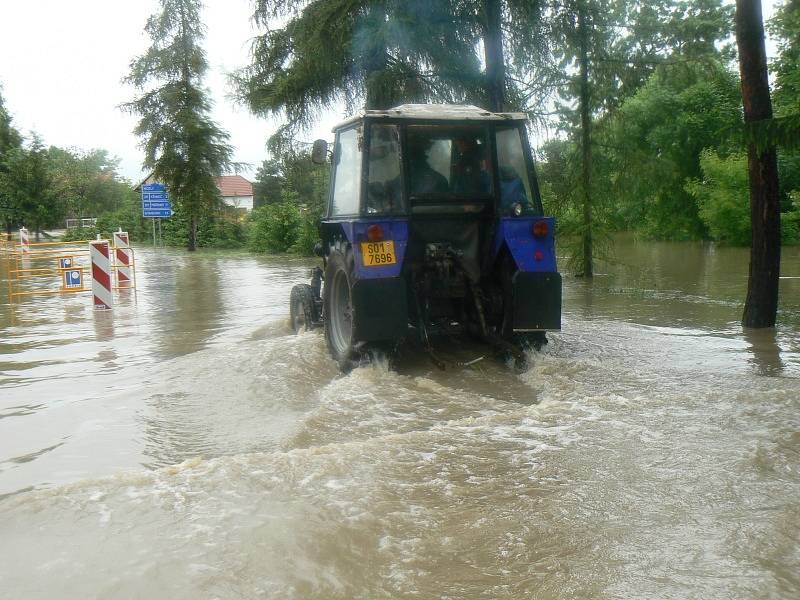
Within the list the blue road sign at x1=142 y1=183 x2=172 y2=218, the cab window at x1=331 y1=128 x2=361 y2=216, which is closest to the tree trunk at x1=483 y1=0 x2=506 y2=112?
the cab window at x1=331 y1=128 x2=361 y2=216

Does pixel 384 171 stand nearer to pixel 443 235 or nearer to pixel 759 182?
pixel 443 235

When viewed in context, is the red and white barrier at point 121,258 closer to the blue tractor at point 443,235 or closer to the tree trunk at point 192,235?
the blue tractor at point 443,235

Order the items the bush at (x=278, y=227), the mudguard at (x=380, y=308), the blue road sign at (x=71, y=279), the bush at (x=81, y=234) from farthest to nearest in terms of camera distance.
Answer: the bush at (x=81, y=234), the bush at (x=278, y=227), the blue road sign at (x=71, y=279), the mudguard at (x=380, y=308)

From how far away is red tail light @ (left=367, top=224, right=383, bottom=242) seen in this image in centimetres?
709

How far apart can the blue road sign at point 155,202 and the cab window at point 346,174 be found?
35.6 metres

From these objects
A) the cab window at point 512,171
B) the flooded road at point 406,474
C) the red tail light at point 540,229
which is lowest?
the flooded road at point 406,474

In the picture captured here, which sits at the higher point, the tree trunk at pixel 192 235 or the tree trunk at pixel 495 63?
the tree trunk at pixel 495 63

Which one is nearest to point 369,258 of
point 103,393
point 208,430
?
point 208,430

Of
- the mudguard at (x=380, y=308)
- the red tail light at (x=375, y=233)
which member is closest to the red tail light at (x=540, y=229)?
the mudguard at (x=380, y=308)

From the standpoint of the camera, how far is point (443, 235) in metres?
7.58

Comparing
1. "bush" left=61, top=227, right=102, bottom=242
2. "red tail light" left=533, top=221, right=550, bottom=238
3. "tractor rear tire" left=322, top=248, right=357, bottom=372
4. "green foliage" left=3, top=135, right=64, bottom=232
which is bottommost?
"tractor rear tire" left=322, top=248, right=357, bottom=372

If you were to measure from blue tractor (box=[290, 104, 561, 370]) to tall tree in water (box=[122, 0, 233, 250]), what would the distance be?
31.6m

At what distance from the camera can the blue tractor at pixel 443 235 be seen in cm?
713

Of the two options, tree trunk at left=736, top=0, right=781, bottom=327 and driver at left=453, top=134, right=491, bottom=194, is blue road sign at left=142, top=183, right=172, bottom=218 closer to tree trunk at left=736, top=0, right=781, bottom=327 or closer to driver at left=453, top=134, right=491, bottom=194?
tree trunk at left=736, top=0, right=781, bottom=327
